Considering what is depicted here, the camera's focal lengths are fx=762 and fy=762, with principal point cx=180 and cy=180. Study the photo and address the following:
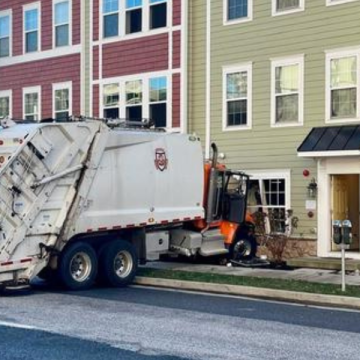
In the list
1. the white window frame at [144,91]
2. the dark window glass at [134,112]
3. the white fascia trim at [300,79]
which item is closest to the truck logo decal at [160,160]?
the white fascia trim at [300,79]

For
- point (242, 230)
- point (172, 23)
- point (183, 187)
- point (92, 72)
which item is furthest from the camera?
point (92, 72)

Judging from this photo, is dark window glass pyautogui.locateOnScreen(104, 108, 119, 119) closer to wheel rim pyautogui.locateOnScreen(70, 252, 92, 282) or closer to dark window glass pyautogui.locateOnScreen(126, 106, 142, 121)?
dark window glass pyautogui.locateOnScreen(126, 106, 142, 121)

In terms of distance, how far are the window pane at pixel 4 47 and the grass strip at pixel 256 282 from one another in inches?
552

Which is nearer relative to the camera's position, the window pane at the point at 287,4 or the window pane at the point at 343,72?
the window pane at the point at 343,72

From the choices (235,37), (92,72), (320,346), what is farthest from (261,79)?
(320,346)

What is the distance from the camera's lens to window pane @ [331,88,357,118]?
62.6 feet

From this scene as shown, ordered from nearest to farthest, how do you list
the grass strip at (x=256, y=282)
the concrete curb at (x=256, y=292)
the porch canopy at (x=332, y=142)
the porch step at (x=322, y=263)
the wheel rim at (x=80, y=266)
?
the concrete curb at (x=256, y=292) → the grass strip at (x=256, y=282) → the wheel rim at (x=80, y=266) → the porch step at (x=322, y=263) → the porch canopy at (x=332, y=142)

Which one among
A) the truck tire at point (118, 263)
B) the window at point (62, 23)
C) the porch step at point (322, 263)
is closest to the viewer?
the truck tire at point (118, 263)

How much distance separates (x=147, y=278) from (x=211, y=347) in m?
7.24

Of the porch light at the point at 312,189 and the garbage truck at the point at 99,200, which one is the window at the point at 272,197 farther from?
the garbage truck at the point at 99,200

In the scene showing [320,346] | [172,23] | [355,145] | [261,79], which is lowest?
[320,346]

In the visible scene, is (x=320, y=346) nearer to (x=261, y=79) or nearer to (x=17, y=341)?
(x=17, y=341)

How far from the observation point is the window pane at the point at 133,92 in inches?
941

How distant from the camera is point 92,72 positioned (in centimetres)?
2519
